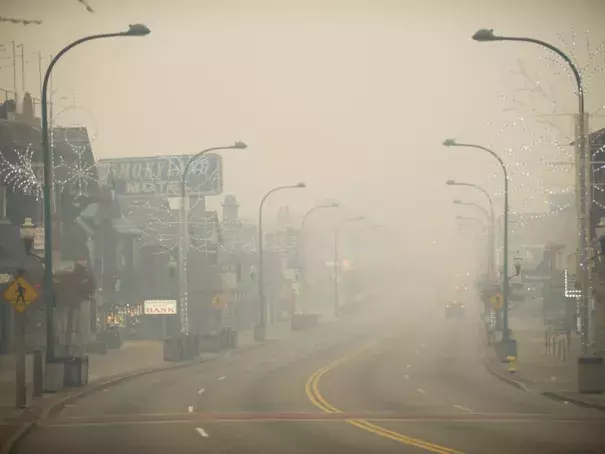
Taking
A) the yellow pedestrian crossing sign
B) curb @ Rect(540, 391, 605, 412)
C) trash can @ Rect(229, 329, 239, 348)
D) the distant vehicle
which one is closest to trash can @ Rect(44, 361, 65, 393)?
the yellow pedestrian crossing sign

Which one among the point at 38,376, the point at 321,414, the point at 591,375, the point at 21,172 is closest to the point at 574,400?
the point at 591,375

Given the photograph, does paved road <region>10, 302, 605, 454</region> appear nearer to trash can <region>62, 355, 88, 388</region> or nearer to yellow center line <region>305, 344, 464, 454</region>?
yellow center line <region>305, 344, 464, 454</region>

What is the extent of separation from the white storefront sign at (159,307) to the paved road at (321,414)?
2599 cm

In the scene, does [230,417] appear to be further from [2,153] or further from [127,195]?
[127,195]

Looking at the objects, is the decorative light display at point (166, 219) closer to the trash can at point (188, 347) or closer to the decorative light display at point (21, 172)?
the decorative light display at point (21, 172)

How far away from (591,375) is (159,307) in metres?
53.4

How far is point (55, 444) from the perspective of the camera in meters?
23.7

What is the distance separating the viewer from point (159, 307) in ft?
281

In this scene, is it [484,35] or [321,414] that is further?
[484,35]

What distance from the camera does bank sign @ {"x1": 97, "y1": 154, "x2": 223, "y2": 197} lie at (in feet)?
338

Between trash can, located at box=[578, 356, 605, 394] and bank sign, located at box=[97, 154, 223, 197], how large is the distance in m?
67.1

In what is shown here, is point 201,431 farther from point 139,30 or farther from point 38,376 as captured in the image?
point 139,30

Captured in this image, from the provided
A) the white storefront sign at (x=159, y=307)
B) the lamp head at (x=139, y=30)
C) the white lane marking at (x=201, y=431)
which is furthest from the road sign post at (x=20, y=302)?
the white storefront sign at (x=159, y=307)

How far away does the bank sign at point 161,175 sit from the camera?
102938 millimetres
